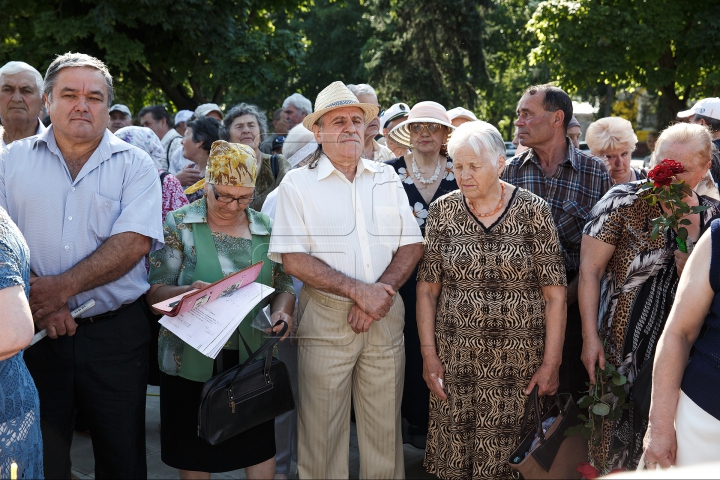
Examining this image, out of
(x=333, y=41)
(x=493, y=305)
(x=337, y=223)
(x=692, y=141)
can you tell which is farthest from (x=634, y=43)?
(x=333, y=41)

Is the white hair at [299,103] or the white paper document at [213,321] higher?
the white hair at [299,103]

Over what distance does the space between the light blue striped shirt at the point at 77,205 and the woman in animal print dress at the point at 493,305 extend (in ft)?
4.74

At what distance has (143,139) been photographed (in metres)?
5.14

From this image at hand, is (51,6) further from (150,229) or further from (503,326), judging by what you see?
(503,326)

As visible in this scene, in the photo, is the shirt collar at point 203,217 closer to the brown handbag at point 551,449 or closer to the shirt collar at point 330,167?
the shirt collar at point 330,167

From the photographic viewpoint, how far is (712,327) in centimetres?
236

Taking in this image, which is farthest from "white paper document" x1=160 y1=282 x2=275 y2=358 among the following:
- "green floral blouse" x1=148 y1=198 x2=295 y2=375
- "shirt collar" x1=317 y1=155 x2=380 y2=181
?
"shirt collar" x1=317 y1=155 x2=380 y2=181

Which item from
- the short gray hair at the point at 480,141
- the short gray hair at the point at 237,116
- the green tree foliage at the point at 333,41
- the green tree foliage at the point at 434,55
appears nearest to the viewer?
the short gray hair at the point at 480,141

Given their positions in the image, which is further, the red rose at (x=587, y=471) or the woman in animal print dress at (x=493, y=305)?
the woman in animal print dress at (x=493, y=305)

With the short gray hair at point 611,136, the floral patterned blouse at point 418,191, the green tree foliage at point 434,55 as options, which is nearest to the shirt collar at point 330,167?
the floral patterned blouse at point 418,191

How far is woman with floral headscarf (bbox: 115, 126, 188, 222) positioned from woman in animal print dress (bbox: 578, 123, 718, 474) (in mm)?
2344

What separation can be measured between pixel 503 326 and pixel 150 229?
169cm

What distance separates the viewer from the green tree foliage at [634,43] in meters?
15.9

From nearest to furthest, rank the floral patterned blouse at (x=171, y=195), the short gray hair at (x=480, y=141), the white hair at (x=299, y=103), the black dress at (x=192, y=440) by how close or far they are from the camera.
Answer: the short gray hair at (x=480, y=141) → the black dress at (x=192, y=440) → the floral patterned blouse at (x=171, y=195) → the white hair at (x=299, y=103)
